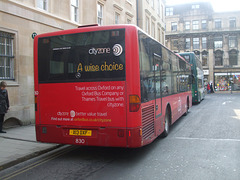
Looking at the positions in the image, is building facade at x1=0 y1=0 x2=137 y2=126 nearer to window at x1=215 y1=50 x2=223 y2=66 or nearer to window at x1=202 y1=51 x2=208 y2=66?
window at x1=202 y1=51 x2=208 y2=66

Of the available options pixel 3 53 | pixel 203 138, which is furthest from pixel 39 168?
pixel 3 53

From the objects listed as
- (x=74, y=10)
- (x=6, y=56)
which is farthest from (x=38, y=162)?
(x=74, y=10)

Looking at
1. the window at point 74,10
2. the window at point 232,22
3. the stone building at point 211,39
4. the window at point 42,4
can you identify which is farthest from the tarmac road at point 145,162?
the window at point 232,22

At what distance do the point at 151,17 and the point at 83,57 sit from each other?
85.1ft

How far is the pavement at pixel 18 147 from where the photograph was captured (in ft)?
18.2

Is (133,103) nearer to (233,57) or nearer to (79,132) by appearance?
(79,132)

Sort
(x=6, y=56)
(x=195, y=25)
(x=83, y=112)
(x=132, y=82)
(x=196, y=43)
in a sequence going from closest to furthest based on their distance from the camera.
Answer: (x=132, y=82) → (x=83, y=112) → (x=6, y=56) → (x=196, y=43) → (x=195, y=25)

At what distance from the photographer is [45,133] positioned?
19.2 ft

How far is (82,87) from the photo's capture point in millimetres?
5531

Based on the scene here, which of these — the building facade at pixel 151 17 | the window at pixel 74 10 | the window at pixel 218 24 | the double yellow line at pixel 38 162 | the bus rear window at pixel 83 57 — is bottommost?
the double yellow line at pixel 38 162

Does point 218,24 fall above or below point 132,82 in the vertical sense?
above

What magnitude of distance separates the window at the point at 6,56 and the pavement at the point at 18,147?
2.51m

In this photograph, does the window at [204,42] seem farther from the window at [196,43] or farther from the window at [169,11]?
the window at [169,11]

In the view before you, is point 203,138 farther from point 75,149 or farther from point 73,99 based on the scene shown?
point 73,99
